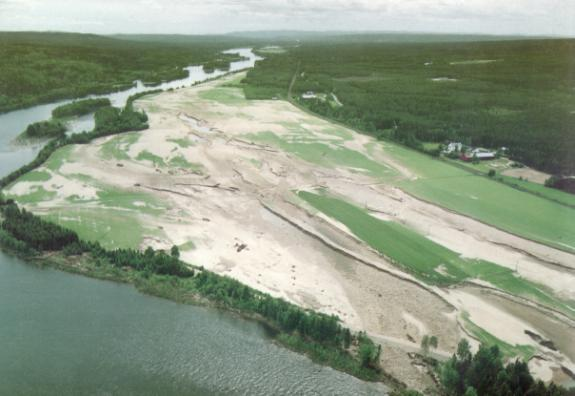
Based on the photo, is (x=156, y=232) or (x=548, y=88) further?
(x=548, y=88)

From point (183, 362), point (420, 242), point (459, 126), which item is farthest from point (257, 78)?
point (183, 362)

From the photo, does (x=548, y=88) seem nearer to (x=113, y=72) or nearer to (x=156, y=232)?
(x=156, y=232)

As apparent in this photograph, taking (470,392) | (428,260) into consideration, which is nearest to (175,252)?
(428,260)

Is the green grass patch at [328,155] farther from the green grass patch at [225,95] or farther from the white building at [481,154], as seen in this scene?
the green grass patch at [225,95]

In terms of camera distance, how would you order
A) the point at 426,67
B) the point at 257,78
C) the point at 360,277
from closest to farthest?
1. the point at 360,277
2. the point at 257,78
3. the point at 426,67

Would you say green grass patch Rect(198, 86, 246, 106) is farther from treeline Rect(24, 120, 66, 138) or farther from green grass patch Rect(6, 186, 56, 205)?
green grass patch Rect(6, 186, 56, 205)
